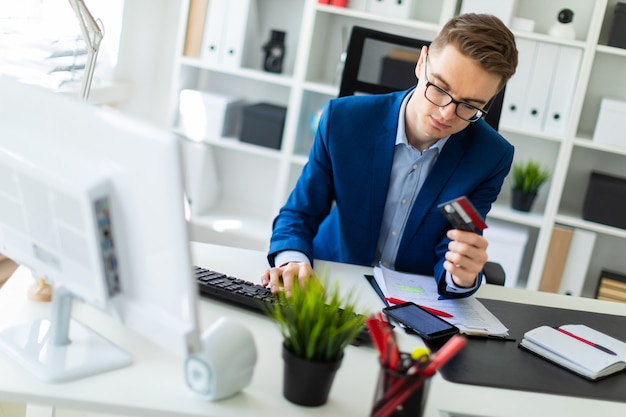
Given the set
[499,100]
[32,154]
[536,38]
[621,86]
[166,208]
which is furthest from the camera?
[621,86]

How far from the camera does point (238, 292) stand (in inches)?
56.9

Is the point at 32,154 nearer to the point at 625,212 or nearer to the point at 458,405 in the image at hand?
the point at 458,405

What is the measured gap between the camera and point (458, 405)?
1228mm

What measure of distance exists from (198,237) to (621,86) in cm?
203

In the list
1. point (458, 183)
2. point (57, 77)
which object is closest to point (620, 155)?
point (458, 183)

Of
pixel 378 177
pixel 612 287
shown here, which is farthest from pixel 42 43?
pixel 612 287

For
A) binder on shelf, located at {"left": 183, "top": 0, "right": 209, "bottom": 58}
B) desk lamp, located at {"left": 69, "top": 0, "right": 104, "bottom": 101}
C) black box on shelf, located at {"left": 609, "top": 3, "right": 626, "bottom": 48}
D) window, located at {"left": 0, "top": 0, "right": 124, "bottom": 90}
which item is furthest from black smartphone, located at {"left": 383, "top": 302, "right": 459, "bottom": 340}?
binder on shelf, located at {"left": 183, "top": 0, "right": 209, "bottom": 58}

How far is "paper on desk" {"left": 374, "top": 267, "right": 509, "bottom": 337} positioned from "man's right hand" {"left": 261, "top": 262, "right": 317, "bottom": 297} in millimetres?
206

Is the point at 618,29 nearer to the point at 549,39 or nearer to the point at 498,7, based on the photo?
the point at 549,39

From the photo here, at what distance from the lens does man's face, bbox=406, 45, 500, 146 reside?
64.4 inches

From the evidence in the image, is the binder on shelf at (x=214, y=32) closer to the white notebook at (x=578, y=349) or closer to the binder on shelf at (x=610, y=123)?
the binder on shelf at (x=610, y=123)

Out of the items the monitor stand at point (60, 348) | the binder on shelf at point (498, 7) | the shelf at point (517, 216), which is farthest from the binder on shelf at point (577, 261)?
the monitor stand at point (60, 348)

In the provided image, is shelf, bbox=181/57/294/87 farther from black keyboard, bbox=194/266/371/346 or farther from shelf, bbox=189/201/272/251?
black keyboard, bbox=194/266/371/346

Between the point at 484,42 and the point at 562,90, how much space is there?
173cm
